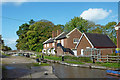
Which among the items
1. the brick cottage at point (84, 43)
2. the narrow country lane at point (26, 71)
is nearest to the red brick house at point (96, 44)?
the brick cottage at point (84, 43)

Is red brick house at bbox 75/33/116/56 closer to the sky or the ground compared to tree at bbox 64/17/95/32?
closer to the ground

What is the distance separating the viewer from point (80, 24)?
58.2 meters

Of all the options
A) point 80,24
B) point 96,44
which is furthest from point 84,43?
point 80,24

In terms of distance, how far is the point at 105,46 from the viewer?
30938 millimetres

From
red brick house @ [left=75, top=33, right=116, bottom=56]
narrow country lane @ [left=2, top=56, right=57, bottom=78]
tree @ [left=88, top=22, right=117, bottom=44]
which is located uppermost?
tree @ [left=88, top=22, right=117, bottom=44]

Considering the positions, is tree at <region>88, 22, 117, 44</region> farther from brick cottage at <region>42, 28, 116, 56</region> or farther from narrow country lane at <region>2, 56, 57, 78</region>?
narrow country lane at <region>2, 56, 57, 78</region>

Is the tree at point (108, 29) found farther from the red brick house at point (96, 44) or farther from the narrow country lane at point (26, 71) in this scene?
the narrow country lane at point (26, 71)

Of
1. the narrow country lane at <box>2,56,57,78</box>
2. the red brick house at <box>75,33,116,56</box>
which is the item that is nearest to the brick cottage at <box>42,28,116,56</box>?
the red brick house at <box>75,33,116,56</box>

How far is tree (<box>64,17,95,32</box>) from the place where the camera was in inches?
2324

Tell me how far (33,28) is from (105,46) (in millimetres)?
43131

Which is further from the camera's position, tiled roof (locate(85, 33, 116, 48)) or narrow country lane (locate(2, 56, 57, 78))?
tiled roof (locate(85, 33, 116, 48))

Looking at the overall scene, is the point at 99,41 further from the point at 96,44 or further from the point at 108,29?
the point at 108,29

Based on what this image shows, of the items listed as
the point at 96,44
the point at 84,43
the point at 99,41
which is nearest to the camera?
the point at 96,44

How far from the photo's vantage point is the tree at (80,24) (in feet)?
194
